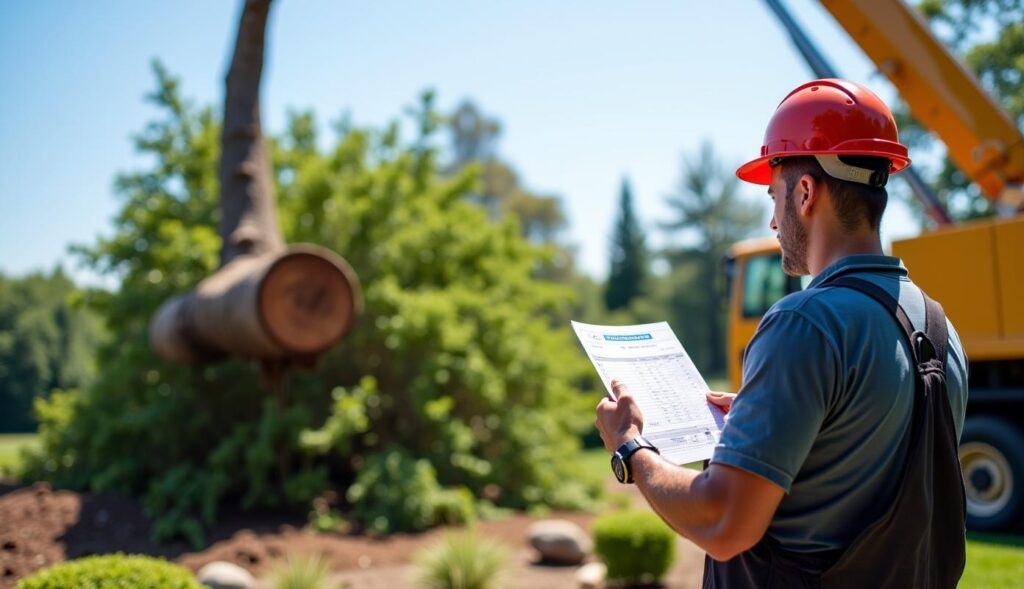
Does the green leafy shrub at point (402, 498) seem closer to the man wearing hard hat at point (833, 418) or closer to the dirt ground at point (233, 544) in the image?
the dirt ground at point (233, 544)

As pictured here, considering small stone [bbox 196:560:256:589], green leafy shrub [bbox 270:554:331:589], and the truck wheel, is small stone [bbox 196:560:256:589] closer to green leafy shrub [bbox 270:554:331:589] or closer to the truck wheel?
green leafy shrub [bbox 270:554:331:589]

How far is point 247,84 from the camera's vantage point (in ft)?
27.8

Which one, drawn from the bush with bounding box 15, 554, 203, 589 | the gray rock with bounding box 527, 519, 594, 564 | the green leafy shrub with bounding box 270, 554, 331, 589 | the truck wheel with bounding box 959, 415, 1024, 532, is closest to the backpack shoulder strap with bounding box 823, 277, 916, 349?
the bush with bounding box 15, 554, 203, 589

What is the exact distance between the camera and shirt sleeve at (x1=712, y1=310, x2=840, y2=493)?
163cm

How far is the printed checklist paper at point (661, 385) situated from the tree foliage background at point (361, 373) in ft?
25.7

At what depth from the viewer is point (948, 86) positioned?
832 centimetres

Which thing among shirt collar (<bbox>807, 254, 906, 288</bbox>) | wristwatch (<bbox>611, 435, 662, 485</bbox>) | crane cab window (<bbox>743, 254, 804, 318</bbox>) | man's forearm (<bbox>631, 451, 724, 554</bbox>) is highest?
crane cab window (<bbox>743, 254, 804, 318</bbox>)

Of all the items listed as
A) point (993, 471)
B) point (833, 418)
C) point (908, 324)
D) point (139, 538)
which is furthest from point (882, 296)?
point (139, 538)

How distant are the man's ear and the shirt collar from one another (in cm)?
13

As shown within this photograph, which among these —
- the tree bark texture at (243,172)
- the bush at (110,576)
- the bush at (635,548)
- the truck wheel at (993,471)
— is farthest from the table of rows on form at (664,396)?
the tree bark texture at (243,172)

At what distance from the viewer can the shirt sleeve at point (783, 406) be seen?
64.1 inches

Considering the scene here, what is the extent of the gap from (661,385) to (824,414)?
463 mm

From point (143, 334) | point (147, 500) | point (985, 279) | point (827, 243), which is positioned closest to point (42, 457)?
point (143, 334)

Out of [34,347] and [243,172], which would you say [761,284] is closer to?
[243,172]
